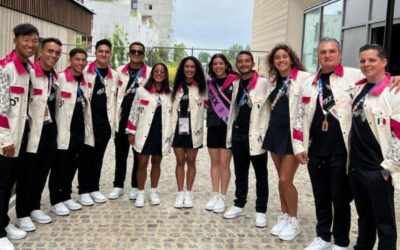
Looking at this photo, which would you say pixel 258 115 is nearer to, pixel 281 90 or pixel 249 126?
pixel 249 126

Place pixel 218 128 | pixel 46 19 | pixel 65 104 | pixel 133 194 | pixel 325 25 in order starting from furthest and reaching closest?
pixel 46 19, pixel 325 25, pixel 133 194, pixel 218 128, pixel 65 104

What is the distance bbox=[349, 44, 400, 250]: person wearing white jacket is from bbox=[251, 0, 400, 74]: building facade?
5.79 meters

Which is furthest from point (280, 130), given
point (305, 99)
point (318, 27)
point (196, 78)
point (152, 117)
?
point (318, 27)

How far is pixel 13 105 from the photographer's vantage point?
163 inches

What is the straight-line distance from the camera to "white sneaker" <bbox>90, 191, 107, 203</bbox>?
5781mm

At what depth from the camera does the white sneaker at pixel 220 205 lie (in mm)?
5531

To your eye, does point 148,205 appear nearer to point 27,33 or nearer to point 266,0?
point 27,33

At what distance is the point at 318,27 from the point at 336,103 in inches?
396

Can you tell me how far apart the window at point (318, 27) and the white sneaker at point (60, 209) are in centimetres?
913

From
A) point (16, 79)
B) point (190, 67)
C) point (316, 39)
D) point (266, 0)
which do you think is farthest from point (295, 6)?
point (16, 79)

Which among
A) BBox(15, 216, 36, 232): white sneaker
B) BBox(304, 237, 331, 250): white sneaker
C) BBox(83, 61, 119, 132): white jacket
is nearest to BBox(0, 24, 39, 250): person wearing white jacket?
BBox(15, 216, 36, 232): white sneaker

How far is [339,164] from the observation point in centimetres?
396

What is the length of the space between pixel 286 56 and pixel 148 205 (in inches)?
114

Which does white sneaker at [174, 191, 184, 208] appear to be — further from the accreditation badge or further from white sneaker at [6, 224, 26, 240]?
white sneaker at [6, 224, 26, 240]
